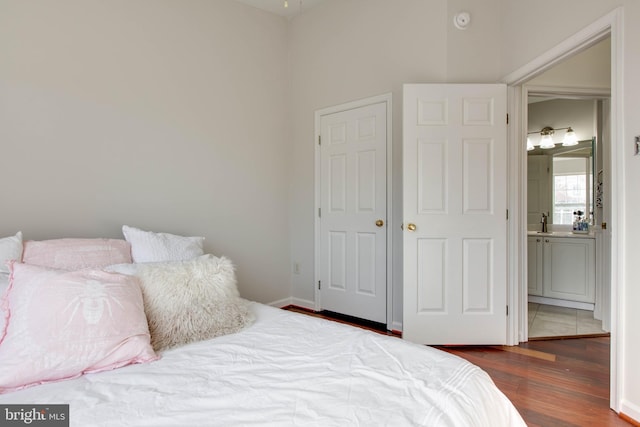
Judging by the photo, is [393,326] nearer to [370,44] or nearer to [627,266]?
[627,266]

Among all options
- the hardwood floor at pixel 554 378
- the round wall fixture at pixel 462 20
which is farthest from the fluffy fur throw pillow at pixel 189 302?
the round wall fixture at pixel 462 20

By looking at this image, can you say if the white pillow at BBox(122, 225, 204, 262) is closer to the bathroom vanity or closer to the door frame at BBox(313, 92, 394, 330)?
the door frame at BBox(313, 92, 394, 330)

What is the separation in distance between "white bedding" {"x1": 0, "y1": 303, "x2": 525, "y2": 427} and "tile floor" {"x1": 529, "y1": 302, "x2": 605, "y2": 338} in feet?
7.75

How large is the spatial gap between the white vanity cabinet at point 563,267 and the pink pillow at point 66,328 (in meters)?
4.26

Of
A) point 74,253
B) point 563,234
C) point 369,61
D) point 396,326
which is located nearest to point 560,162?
point 563,234

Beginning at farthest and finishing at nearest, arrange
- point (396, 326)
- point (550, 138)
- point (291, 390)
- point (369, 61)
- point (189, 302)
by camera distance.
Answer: point (550, 138) < point (369, 61) < point (396, 326) < point (189, 302) < point (291, 390)

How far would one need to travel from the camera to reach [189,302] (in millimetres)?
1566

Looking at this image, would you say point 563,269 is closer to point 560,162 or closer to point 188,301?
point 560,162

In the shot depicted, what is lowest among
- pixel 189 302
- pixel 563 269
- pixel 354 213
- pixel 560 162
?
pixel 563 269

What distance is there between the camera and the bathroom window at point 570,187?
423cm

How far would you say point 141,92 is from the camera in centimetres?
272

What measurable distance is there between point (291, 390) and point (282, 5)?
3.57 meters

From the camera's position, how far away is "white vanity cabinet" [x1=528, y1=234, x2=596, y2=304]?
153 inches

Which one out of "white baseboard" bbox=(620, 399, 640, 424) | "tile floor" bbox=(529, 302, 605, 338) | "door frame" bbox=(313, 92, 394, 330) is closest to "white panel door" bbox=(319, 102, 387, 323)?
"door frame" bbox=(313, 92, 394, 330)
